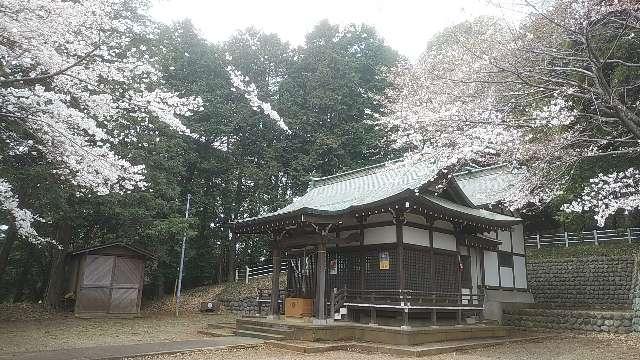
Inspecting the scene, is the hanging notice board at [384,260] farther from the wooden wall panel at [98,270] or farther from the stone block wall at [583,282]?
the wooden wall panel at [98,270]

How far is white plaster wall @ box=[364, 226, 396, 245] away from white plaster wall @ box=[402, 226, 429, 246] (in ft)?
1.06

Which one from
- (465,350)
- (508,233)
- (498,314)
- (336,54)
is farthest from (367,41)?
(465,350)

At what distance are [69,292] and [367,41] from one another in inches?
1071

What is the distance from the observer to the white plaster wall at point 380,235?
12555mm

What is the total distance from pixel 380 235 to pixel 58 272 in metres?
15.1

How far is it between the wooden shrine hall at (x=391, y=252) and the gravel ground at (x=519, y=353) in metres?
1.74

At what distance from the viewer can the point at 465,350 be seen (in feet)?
36.5

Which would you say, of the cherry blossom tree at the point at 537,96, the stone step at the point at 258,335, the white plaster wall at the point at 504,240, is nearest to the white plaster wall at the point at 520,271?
the white plaster wall at the point at 504,240

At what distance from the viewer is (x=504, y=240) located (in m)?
17.9

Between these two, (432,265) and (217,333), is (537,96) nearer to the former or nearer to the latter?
(432,265)

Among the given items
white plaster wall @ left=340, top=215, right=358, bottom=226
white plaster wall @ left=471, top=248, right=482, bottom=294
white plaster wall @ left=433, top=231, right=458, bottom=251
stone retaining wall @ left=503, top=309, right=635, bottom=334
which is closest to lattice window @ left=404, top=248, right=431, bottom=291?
white plaster wall @ left=433, top=231, right=458, bottom=251

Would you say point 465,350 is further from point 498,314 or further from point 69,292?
point 69,292

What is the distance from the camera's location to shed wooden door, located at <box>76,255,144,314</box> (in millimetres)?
18562

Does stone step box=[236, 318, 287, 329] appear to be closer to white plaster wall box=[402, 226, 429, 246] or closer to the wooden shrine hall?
the wooden shrine hall
